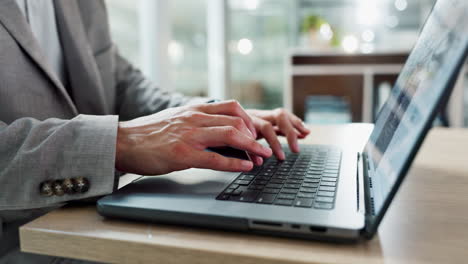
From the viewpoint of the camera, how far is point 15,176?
0.45 m

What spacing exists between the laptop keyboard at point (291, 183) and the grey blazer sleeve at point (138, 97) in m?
0.36

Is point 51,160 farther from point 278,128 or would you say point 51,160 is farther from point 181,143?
point 278,128

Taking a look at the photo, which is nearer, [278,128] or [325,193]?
[325,193]

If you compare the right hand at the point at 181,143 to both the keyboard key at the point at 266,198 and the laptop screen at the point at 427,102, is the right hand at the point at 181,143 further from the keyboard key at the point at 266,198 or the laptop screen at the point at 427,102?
the laptop screen at the point at 427,102

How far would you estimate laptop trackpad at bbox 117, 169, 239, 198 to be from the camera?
0.45 meters

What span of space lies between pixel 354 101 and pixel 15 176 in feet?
10.2

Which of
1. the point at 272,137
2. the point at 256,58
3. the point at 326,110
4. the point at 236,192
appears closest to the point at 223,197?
the point at 236,192

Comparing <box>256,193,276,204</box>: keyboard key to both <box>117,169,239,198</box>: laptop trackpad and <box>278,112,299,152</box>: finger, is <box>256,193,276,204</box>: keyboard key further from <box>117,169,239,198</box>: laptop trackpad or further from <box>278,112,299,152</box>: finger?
<box>278,112,299,152</box>: finger

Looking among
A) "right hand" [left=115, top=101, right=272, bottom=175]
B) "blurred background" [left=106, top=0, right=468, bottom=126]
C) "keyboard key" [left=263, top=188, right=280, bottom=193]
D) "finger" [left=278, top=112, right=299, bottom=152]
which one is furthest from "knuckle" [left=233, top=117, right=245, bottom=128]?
"blurred background" [left=106, top=0, right=468, bottom=126]

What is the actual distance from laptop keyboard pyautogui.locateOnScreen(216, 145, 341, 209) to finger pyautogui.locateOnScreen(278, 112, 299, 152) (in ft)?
0.15

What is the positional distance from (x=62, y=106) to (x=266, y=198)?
1.48 feet

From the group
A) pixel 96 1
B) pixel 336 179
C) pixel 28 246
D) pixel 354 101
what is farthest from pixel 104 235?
pixel 354 101

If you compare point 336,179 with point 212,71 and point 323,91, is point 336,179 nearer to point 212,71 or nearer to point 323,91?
point 323,91

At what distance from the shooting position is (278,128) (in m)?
0.77
